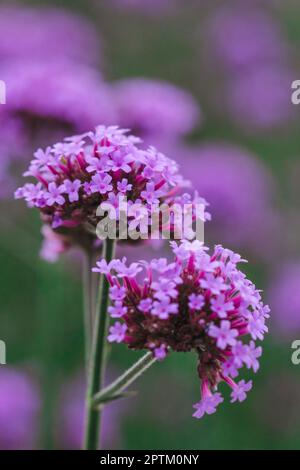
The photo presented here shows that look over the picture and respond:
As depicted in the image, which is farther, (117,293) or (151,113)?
(151,113)

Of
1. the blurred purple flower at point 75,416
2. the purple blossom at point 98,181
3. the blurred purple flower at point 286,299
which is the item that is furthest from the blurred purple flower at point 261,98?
the purple blossom at point 98,181

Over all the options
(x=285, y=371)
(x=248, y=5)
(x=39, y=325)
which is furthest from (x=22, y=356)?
(x=248, y=5)

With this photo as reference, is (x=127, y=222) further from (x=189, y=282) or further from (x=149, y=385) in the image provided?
(x=149, y=385)

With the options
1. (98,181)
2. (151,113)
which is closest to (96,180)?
(98,181)

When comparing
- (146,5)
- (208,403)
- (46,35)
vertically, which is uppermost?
(146,5)

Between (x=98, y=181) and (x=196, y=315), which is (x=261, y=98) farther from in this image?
(x=196, y=315)

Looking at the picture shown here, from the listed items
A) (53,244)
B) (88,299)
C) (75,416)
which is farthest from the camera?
(75,416)

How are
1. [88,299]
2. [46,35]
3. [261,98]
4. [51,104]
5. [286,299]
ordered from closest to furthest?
[88,299], [51,104], [286,299], [46,35], [261,98]

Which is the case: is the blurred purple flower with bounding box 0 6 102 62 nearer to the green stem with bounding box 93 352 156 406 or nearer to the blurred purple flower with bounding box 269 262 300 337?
the blurred purple flower with bounding box 269 262 300 337
